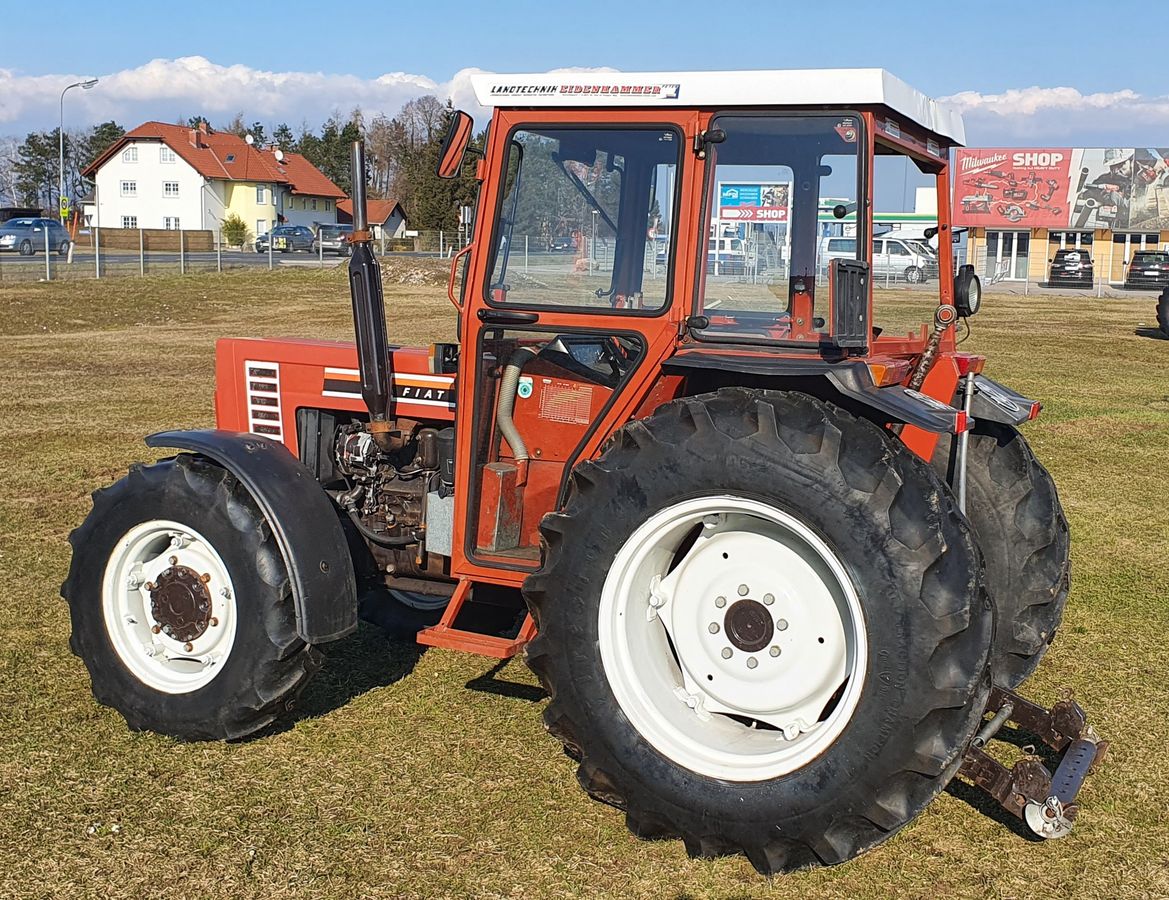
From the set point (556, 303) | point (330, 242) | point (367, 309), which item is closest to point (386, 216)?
point (330, 242)

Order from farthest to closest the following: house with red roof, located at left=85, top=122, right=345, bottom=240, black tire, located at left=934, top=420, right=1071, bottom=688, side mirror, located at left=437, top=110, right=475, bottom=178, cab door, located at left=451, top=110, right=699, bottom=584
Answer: house with red roof, located at left=85, top=122, right=345, bottom=240, black tire, located at left=934, top=420, right=1071, bottom=688, cab door, located at left=451, top=110, right=699, bottom=584, side mirror, located at left=437, top=110, right=475, bottom=178

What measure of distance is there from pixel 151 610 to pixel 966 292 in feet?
11.8

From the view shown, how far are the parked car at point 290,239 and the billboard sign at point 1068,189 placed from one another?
29.9 metres

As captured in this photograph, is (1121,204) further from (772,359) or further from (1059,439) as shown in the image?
(772,359)

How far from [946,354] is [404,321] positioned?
72.3ft

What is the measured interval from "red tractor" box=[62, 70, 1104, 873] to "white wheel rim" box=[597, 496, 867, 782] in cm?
1

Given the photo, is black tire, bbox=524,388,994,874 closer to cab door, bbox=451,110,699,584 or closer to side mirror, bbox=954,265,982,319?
cab door, bbox=451,110,699,584

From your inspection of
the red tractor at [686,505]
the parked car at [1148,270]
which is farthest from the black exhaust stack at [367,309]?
the parked car at [1148,270]

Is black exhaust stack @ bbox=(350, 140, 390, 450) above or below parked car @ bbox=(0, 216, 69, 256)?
below

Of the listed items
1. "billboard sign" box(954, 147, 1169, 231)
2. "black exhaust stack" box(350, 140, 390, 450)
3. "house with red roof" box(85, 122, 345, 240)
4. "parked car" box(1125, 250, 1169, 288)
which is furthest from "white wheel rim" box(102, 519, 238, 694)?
"house with red roof" box(85, 122, 345, 240)

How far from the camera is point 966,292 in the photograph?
5113mm

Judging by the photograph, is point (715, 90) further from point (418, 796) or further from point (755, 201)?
point (418, 796)

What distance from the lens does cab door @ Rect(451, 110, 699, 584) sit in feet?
14.1

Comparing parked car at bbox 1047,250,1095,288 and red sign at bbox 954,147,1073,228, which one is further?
red sign at bbox 954,147,1073,228
